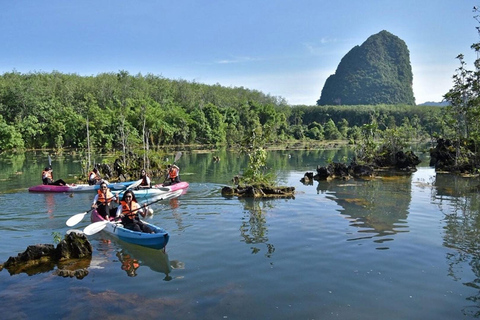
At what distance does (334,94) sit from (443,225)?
174771 mm

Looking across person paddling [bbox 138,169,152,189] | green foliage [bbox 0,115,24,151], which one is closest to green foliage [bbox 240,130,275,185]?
person paddling [bbox 138,169,152,189]

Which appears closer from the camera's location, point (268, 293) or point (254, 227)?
point (268, 293)

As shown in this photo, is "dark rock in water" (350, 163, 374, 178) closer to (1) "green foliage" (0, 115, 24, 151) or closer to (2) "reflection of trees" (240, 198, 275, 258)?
(2) "reflection of trees" (240, 198, 275, 258)

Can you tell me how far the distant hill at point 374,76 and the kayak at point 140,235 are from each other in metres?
167

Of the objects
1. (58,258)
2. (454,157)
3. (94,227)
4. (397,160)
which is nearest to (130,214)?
(94,227)

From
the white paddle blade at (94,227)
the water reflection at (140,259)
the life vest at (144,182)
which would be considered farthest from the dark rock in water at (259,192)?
the water reflection at (140,259)

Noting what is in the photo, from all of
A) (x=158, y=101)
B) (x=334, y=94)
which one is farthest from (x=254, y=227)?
(x=334, y=94)

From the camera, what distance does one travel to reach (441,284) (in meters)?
8.30

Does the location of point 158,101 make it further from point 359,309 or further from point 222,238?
point 359,309

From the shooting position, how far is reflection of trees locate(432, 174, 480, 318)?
8719mm

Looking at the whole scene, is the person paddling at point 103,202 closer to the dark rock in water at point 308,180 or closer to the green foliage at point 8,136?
the dark rock in water at point 308,180

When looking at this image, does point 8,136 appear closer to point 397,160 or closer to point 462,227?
point 397,160

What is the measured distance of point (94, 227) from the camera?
38.1ft

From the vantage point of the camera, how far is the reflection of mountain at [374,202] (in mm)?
12641
